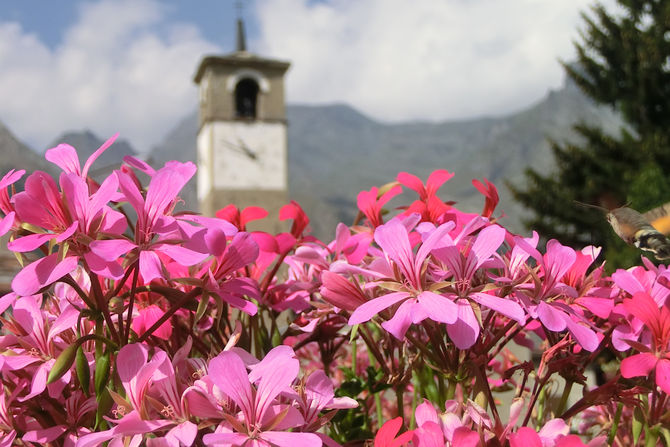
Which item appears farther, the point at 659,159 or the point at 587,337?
the point at 659,159

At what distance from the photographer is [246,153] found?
2873cm

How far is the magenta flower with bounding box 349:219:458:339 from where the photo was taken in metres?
0.73

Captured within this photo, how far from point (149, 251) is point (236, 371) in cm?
16

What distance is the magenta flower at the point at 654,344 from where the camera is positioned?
2.73 ft

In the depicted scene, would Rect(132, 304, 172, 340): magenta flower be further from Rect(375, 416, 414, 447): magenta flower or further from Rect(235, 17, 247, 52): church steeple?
Rect(235, 17, 247, 52): church steeple

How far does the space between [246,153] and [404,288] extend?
28.3m

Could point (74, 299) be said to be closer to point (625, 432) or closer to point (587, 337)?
point (587, 337)

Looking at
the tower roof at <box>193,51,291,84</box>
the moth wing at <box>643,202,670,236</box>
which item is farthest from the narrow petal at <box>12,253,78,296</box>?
the tower roof at <box>193,51,291,84</box>

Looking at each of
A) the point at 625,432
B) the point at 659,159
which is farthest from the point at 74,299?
the point at 659,159

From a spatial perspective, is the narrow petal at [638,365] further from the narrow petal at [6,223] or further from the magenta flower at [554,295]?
the narrow petal at [6,223]

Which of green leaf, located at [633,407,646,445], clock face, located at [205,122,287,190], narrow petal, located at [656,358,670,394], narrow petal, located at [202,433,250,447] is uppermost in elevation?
clock face, located at [205,122,287,190]

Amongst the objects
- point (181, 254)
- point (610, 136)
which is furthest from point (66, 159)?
point (610, 136)

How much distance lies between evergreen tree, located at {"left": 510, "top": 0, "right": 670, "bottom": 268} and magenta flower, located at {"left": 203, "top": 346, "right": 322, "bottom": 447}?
1855 centimetres

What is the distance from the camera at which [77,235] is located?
A: 74 centimetres
